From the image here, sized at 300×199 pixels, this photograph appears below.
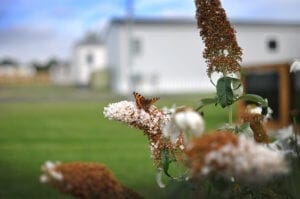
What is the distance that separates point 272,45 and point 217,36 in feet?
118

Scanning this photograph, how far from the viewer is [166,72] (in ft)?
117

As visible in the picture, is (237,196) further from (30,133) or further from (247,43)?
(247,43)

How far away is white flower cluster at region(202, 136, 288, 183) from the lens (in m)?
1.85

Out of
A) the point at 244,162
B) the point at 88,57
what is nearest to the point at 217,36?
the point at 244,162

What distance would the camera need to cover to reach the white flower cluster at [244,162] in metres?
1.85

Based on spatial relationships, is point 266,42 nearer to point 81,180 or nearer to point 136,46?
point 136,46

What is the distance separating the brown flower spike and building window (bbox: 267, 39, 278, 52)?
117ft

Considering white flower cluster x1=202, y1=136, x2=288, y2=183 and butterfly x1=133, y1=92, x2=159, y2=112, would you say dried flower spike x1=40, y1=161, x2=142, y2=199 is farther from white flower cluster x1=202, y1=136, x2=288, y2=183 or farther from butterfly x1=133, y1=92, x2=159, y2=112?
butterfly x1=133, y1=92, x2=159, y2=112

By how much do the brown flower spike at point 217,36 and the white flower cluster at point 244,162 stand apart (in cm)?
75

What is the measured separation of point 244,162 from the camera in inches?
72.7

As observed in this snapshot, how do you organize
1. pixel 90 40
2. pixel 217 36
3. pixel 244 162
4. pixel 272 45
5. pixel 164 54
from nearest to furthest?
1. pixel 244 162
2. pixel 217 36
3. pixel 164 54
4. pixel 272 45
5. pixel 90 40

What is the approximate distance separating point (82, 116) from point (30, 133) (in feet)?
16.0

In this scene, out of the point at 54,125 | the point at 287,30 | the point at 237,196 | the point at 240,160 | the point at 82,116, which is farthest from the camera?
the point at 287,30

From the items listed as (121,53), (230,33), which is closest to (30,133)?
(230,33)
